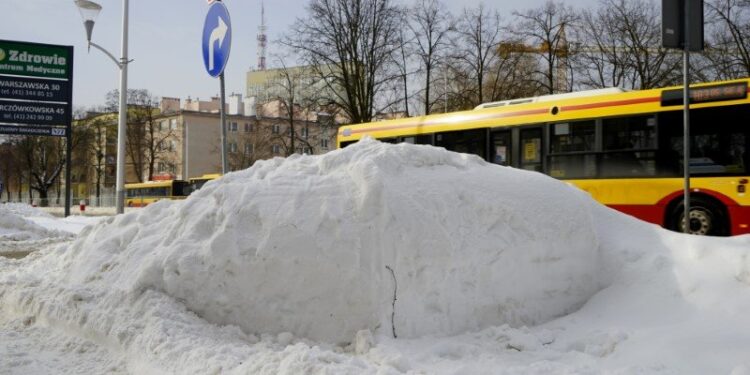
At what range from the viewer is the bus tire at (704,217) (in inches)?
386

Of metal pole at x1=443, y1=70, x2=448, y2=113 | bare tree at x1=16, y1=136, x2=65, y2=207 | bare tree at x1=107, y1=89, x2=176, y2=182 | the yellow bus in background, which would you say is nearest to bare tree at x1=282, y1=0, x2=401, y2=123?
metal pole at x1=443, y1=70, x2=448, y2=113

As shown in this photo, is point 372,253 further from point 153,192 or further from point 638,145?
point 153,192

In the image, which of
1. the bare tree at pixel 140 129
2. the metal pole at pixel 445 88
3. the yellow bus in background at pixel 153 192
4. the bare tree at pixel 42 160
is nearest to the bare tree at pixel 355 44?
the metal pole at pixel 445 88

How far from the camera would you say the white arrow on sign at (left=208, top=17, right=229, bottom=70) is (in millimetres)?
6891

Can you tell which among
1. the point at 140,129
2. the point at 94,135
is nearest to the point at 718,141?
the point at 140,129

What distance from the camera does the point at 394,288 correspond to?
166 inches

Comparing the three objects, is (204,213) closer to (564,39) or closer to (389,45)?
(389,45)

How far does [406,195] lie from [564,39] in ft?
92.0

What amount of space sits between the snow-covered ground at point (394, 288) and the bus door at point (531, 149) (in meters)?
7.11

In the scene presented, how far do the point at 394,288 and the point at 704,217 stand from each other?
26.0 ft

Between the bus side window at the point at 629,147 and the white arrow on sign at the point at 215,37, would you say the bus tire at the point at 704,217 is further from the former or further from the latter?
the white arrow on sign at the point at 215,37

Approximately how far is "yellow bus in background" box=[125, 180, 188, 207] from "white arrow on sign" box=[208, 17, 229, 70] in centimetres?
3297

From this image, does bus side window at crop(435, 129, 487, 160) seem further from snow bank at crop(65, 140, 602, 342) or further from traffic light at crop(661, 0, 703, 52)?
snow bank at crop(65, 140, 602, 342)

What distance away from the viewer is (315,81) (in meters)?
30.7
